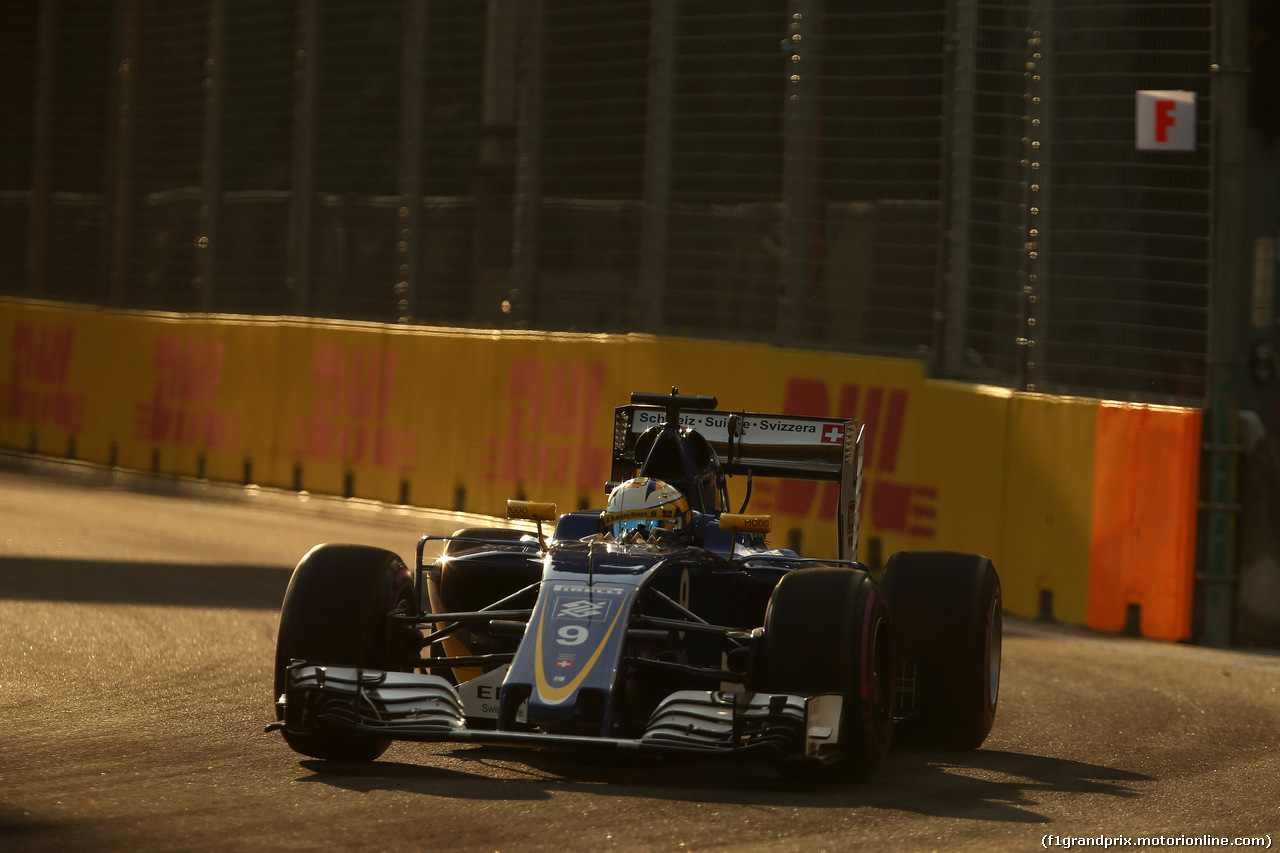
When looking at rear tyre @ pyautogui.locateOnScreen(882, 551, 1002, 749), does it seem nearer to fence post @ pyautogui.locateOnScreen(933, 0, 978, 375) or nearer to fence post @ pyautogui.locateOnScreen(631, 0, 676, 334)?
fence post @ pyautogui.locateOnScreen(933, 0, 978, 375)

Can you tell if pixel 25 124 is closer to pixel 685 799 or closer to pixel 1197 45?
pixel 1197 45

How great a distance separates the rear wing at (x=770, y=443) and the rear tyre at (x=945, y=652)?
2.45ft

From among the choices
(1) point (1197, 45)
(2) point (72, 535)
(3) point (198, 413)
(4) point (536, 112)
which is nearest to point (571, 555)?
(1) point (1197, 45)

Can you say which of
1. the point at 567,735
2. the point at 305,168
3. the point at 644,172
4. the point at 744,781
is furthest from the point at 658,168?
the point at 567,735

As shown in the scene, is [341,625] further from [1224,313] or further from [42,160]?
[42,160]

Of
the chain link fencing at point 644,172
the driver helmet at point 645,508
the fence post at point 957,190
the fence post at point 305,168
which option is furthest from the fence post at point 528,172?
the driver helmet at point 645,508

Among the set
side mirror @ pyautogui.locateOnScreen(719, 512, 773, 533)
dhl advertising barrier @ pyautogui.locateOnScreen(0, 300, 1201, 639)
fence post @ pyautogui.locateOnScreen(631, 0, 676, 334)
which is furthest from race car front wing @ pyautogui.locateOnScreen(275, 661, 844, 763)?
fence post @ pyautogui.locateOnScreen(631, 0, 676, 334)

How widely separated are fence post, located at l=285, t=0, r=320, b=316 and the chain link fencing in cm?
3

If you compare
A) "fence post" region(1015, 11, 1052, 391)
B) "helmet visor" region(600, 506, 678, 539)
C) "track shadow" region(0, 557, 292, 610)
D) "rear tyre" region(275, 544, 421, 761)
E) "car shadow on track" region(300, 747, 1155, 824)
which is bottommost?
"car shadow on track" region(300, 747, 1155, 824)

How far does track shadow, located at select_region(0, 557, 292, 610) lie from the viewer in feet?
38.5

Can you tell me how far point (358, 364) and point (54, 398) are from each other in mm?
5649

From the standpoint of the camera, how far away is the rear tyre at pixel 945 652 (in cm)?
768

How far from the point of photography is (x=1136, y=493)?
11.5 metres

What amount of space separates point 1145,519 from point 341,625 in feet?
19.9
